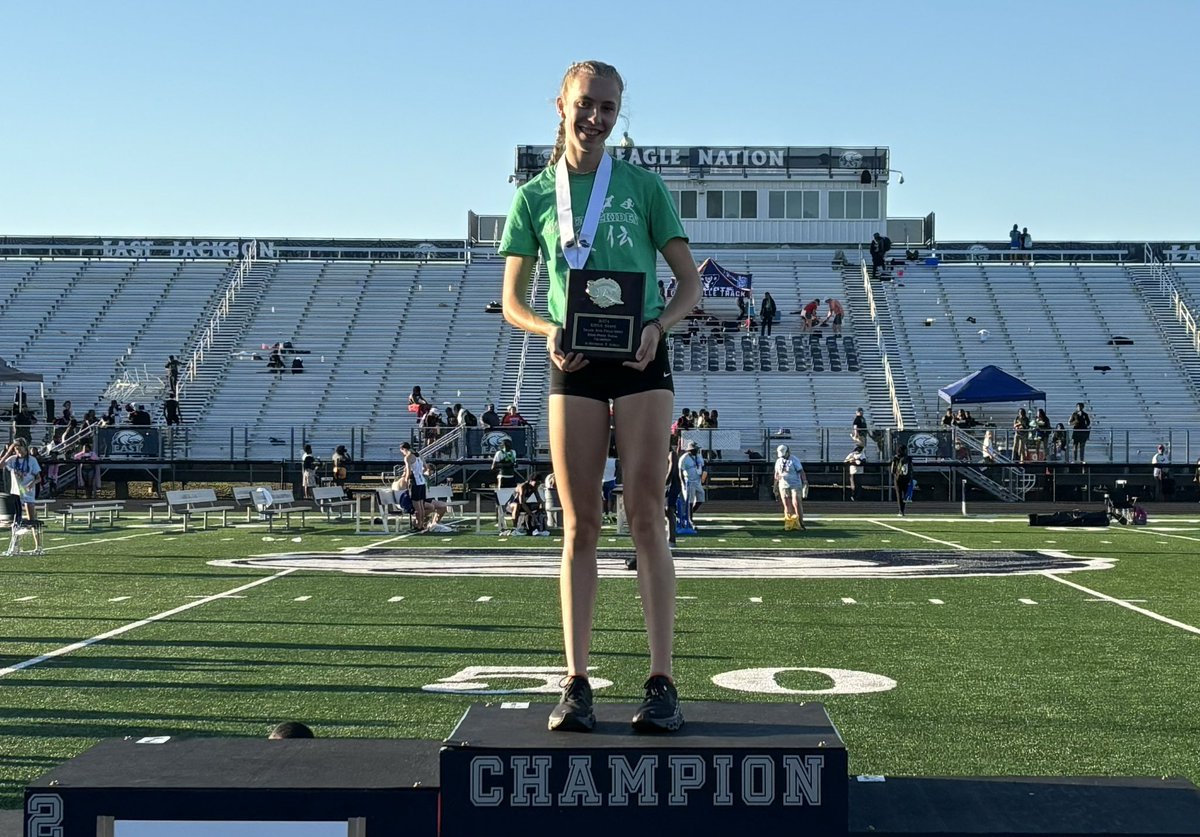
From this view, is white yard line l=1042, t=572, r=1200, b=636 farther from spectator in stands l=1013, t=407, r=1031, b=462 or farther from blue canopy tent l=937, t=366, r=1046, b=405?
blue canopy tent l=937, t=366, r=1046, b=405

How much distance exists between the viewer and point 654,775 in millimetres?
3686

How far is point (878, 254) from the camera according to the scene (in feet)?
158

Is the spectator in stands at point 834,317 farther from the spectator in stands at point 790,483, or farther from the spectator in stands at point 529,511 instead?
the spectator in stands at point 529,511

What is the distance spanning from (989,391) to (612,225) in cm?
3047

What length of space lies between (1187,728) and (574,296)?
130 inches

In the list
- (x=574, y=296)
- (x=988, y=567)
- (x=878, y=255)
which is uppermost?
(x=878, y=255)

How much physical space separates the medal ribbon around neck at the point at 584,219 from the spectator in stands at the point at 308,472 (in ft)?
88.7

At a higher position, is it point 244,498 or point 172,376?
point 172,376

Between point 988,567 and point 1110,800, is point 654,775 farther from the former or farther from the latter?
point 988,567

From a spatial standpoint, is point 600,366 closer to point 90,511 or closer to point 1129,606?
point 1129,606

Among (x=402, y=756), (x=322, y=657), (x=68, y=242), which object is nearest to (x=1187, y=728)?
(x=402, y=756)

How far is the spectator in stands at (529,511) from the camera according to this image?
21984 mm

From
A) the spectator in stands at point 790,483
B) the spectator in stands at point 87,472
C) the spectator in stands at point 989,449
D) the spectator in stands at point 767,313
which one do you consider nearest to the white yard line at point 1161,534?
the spectator in stands at point 790,483

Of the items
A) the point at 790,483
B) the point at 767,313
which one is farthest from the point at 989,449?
the point at 767,313
